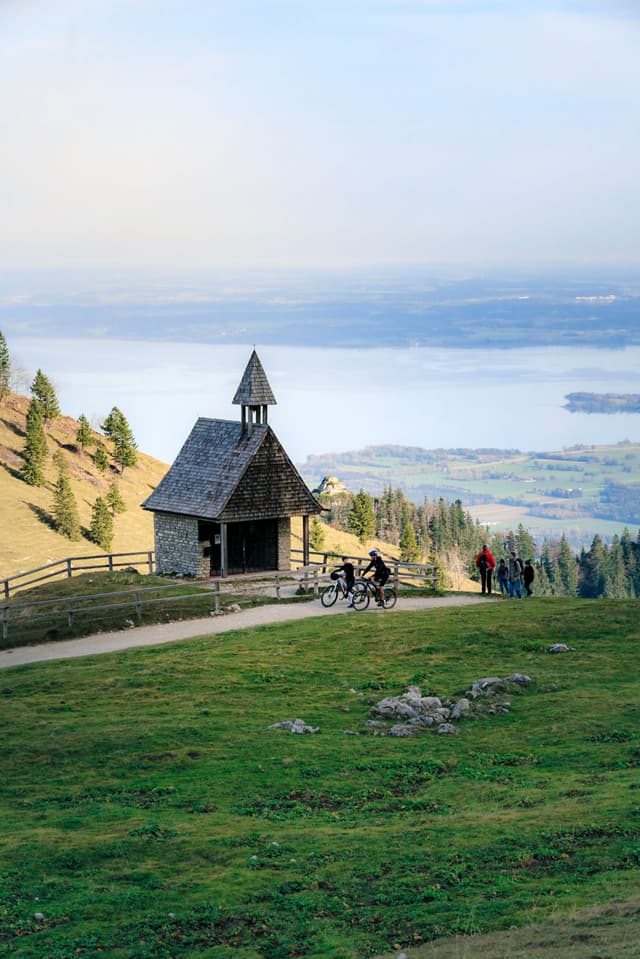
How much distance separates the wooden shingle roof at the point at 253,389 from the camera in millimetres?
52156

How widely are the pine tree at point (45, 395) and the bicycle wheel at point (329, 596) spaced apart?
8831 centimetres

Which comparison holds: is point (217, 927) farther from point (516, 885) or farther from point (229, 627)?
point (229, 627)

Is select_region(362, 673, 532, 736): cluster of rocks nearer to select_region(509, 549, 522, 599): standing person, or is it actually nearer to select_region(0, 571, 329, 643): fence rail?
select_region(0, 571, 329, 643): fence rail

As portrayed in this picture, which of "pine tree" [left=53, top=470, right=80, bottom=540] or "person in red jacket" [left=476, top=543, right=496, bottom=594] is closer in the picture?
"person in red jacket" [left=476, top=543, right=496, bottom=594]

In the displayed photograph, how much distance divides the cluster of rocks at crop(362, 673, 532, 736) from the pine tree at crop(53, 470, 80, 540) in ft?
251

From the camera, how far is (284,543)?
53344 millimetres

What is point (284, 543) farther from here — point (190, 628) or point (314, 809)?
point (314, 809)

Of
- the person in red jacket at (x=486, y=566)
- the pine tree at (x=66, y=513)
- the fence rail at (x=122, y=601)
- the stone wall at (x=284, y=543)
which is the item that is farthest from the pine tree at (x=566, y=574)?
the fence rail at (x=122, y=601)

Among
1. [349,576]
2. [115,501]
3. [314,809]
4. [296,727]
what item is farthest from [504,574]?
[115,501]

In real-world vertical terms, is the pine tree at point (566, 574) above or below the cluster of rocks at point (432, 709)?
below

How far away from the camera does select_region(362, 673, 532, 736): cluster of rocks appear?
78.9ft

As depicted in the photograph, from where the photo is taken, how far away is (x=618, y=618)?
3528cm

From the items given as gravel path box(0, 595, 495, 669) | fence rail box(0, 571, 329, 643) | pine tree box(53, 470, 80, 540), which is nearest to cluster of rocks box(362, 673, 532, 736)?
gravel path box(0, 595, 495, 669)

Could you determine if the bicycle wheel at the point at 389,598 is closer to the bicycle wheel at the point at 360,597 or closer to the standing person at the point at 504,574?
the bicycle wheel at the point at 360,597
